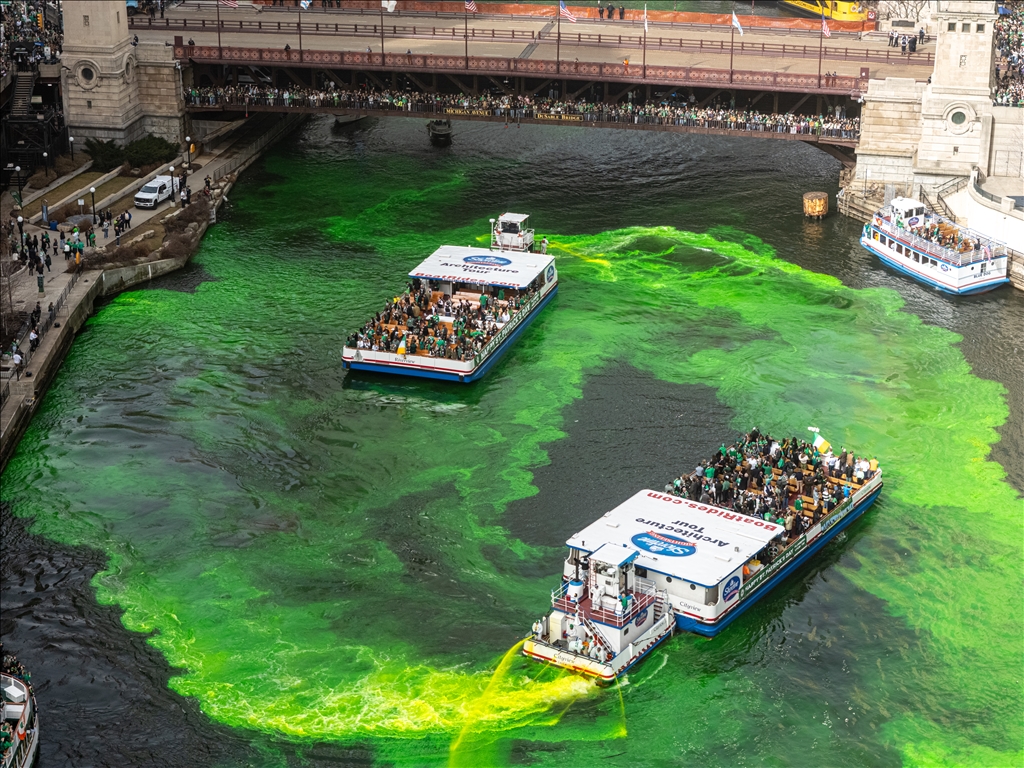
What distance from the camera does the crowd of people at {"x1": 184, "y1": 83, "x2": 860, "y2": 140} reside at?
13612 cm

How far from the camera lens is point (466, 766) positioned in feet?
219

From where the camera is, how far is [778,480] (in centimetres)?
8419

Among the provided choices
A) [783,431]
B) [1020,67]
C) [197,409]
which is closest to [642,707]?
[783,431]

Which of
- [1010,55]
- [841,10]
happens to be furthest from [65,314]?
[841,10]

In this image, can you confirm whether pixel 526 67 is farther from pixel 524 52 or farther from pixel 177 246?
pixel 177 246

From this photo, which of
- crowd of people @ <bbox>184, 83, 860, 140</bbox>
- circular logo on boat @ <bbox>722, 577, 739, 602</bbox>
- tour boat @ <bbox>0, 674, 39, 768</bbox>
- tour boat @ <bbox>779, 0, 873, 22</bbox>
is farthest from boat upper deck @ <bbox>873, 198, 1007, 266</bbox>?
tour boat @ <bbox>0, 674, 39, 768</bbox>

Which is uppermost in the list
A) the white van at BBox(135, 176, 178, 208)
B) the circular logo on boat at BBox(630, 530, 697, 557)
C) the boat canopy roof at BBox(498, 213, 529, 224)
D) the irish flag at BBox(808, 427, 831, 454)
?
the white van at BBox(135, 176, 178, 208)

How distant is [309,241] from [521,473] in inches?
1731

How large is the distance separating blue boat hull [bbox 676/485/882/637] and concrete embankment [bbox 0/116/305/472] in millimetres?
40137

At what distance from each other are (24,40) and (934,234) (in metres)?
81.4

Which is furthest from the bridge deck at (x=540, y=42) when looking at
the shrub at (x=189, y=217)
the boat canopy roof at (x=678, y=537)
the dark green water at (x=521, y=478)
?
the boat canopy roof at (x=678, y=537)

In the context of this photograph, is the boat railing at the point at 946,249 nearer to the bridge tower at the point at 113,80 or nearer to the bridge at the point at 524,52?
the bridge at the point at 524,52

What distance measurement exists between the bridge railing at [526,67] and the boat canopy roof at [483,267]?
94.3 feet

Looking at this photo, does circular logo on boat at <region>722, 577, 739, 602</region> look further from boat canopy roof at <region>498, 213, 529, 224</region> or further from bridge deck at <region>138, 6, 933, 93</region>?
bridge deck at <region>138, 6, 933, 93</region>
